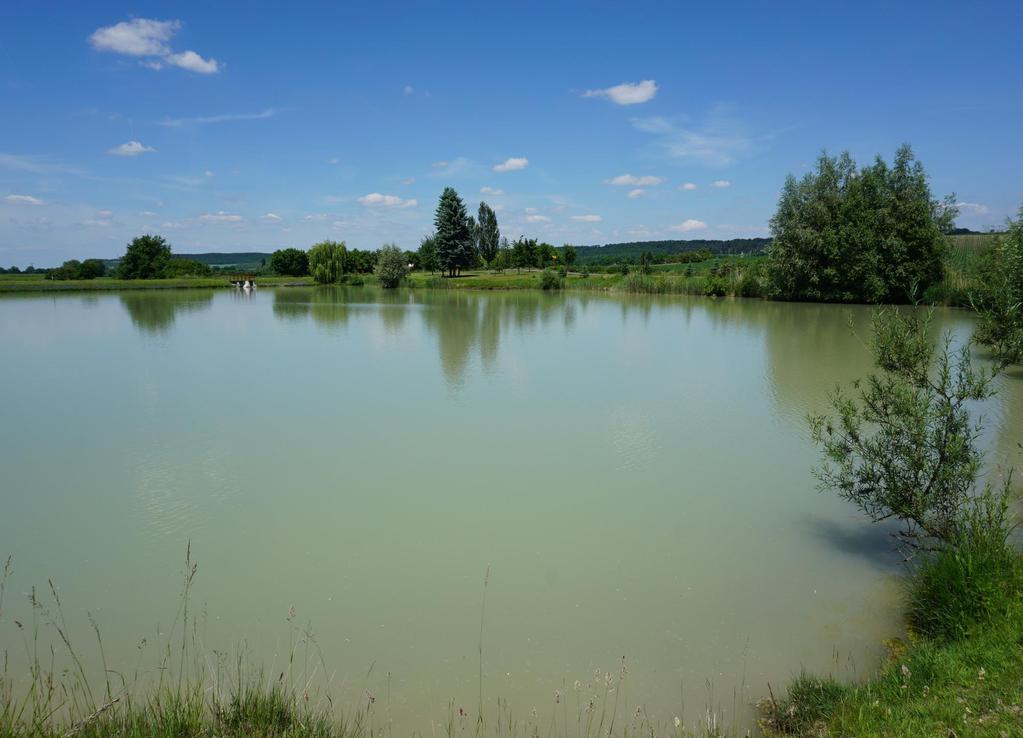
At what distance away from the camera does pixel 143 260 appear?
73438 millimetres

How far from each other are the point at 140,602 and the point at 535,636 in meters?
3.18

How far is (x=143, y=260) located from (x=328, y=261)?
89.1 ft

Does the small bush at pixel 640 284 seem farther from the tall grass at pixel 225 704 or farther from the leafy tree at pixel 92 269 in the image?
the leafy tree at pixel 92 269

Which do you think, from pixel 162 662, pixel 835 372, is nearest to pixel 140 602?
pixel 162 662

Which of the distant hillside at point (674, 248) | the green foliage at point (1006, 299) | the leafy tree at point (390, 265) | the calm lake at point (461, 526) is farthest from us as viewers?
the distant hillside at point (674, 248)

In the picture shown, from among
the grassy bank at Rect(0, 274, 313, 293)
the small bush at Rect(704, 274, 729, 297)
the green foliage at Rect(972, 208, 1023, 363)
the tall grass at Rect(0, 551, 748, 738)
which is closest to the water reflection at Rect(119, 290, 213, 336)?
the grassy bank at Rect(0, 274, 313, 293)

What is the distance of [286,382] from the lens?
13.9 meters

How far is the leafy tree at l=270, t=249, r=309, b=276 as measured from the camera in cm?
8169

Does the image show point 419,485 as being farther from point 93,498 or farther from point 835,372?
point 835,372

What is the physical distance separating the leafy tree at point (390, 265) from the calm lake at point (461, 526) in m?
42.7

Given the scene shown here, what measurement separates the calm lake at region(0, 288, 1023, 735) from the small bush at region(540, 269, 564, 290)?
37.8m

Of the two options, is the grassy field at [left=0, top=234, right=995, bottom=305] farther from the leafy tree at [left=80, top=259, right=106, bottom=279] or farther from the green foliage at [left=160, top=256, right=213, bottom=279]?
the leafy tree at [left=80, top=259, right=106, bottom=279]

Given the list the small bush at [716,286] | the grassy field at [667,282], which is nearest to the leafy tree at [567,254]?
the grassy field at [667,282]

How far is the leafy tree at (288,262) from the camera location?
81.7m
